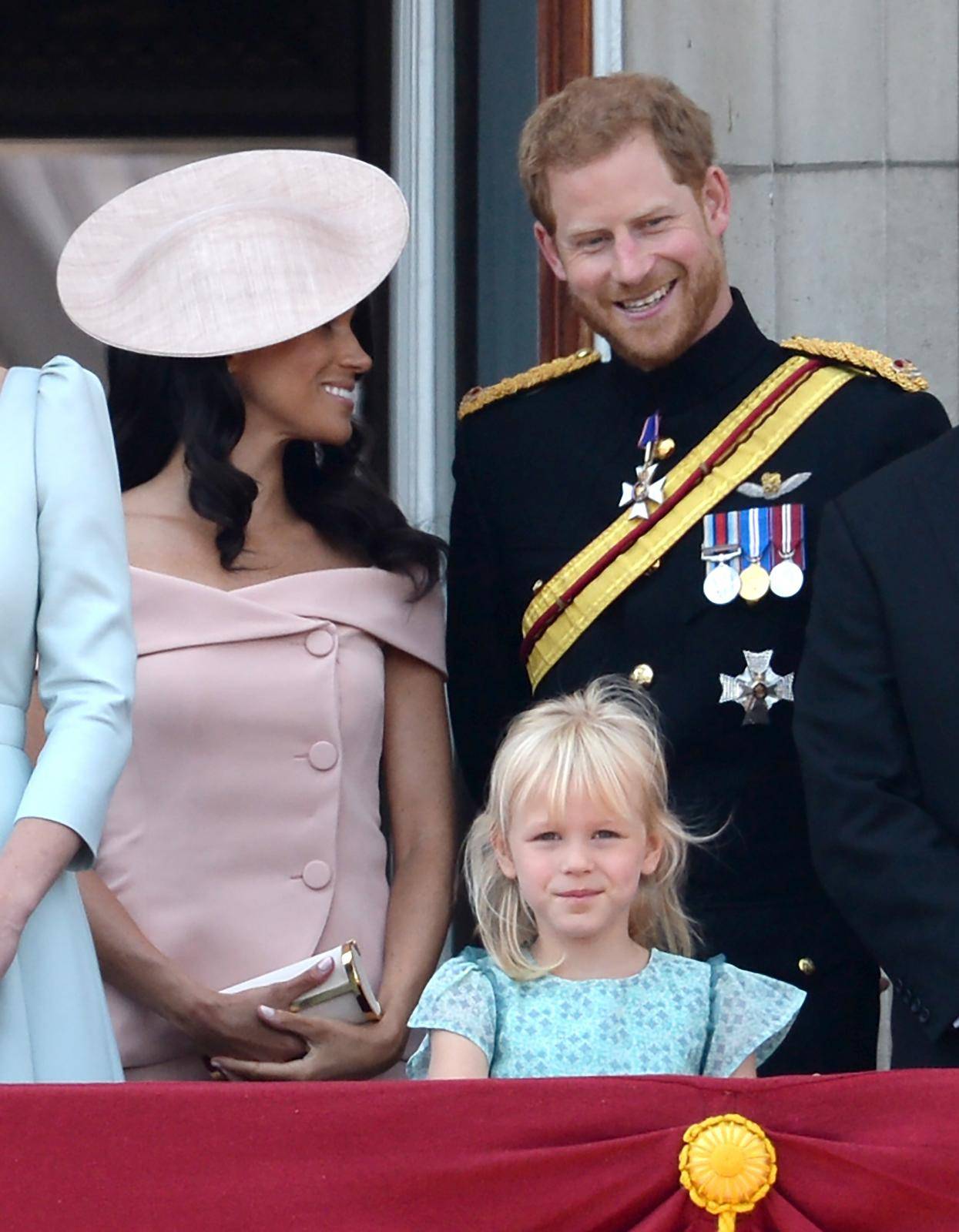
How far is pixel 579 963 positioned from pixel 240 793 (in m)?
0.56

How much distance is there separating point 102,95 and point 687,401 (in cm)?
232

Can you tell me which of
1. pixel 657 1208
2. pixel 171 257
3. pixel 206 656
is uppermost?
pixel 171 257

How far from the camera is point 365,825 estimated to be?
124 inches

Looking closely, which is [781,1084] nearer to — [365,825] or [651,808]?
[651,808]

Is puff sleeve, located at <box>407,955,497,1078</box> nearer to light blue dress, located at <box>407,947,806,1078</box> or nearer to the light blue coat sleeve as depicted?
light blue dress, located at <box>407,947,806,1078</box>

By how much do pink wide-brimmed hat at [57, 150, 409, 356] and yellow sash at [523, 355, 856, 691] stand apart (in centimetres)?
45

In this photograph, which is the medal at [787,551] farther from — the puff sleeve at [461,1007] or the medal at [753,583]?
the puff sleeve at [461,1007]

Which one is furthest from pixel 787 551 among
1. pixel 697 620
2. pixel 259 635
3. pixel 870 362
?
pixel 259 635

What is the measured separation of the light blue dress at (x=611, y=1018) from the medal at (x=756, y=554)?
1.83 ft

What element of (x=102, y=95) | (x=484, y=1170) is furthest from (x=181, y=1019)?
(x=102, y=95)

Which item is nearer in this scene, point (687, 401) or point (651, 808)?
point (651, 808)

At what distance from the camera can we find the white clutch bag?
2.86m

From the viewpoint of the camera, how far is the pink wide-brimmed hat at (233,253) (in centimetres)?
318

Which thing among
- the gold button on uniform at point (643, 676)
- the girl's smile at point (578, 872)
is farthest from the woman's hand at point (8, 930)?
the gold button on uniform at point (643, 676)
